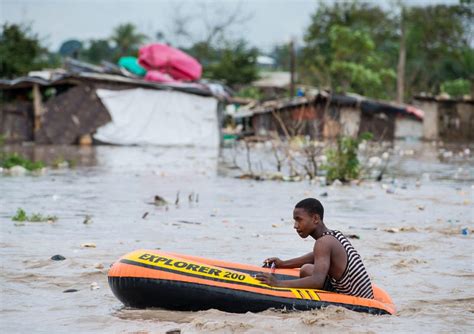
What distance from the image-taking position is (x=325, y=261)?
574cm

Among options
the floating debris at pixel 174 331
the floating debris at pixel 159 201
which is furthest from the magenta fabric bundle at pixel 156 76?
the floating debris at pixel 174 331

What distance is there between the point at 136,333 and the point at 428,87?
4686 centimetres

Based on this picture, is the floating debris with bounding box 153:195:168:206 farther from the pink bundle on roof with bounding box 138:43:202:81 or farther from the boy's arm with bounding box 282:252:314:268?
the pink bundle on roof with bounding box 138:43:202:81

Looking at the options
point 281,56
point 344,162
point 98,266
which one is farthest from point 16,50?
point 281,56

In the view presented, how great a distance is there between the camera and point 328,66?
45.0 m

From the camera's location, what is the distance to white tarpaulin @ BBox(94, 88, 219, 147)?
28.7 m

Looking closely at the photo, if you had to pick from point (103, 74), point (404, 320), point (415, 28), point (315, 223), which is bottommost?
point (404, 320)

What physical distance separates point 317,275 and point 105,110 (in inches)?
917

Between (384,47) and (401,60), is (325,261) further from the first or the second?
(384,47)

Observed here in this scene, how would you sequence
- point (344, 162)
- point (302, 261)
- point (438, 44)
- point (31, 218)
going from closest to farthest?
point (302, 261) < point (31, 218) < point (344, 162) < point (438, 44)

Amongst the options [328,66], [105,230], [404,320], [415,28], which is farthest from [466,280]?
[415,28]

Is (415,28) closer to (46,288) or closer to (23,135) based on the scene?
(23,135)

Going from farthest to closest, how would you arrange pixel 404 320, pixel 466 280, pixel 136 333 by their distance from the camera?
pixel 466 280
pixel 404 320
pixel 136 333

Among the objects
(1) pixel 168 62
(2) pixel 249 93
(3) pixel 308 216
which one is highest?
(1) pixel 168 62
